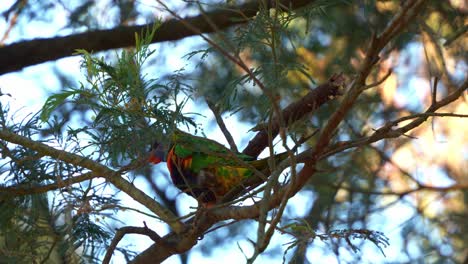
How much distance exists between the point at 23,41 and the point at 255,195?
66.4 inches

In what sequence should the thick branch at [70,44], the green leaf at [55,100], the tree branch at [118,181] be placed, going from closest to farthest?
1. the green leaf at [55,100]
2. the tree branch at [118,181]
3. the thick branch at [70,44]

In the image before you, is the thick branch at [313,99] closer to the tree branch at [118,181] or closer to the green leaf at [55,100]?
the tree branch at [118,181]

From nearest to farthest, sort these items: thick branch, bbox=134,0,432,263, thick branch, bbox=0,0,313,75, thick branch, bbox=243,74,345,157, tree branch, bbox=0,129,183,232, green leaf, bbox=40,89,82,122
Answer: thick branch, bbox=134,0,432,263
green leaf, bbox=40,89,82,122
tree branch, bbox=0,129,183,232
thick branch, bbox=243,74,345,157
thick branch, bbox=0,0,313,75

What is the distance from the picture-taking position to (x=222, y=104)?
1.71m

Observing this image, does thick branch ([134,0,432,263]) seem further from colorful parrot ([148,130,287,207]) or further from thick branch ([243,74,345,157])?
colorful parrot ([148,130,287,207])

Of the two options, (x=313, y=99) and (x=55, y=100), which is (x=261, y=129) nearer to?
(x=313, y=99)

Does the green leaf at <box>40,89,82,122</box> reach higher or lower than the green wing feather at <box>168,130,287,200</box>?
lower

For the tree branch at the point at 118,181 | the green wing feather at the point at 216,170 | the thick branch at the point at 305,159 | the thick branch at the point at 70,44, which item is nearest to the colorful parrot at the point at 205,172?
the green wing feather at the point at 216,170

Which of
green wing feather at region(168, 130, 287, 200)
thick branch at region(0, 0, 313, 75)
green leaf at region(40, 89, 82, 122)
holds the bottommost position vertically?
green leaf at region(40, 89, 82, 122)

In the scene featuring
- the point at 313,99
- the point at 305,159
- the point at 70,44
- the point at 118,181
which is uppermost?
the point at 70,44

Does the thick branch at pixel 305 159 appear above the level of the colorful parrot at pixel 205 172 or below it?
below

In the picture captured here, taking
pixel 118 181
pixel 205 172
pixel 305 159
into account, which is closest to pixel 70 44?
pixel 205 172

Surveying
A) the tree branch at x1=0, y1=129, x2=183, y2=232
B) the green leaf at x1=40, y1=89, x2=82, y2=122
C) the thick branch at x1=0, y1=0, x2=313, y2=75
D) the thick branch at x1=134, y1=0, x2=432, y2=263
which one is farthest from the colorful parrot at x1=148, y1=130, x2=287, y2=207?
the thick branch at x1=0, y1=0, x2=313, y2=75

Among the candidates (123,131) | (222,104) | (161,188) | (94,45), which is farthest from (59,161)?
(161,188)
